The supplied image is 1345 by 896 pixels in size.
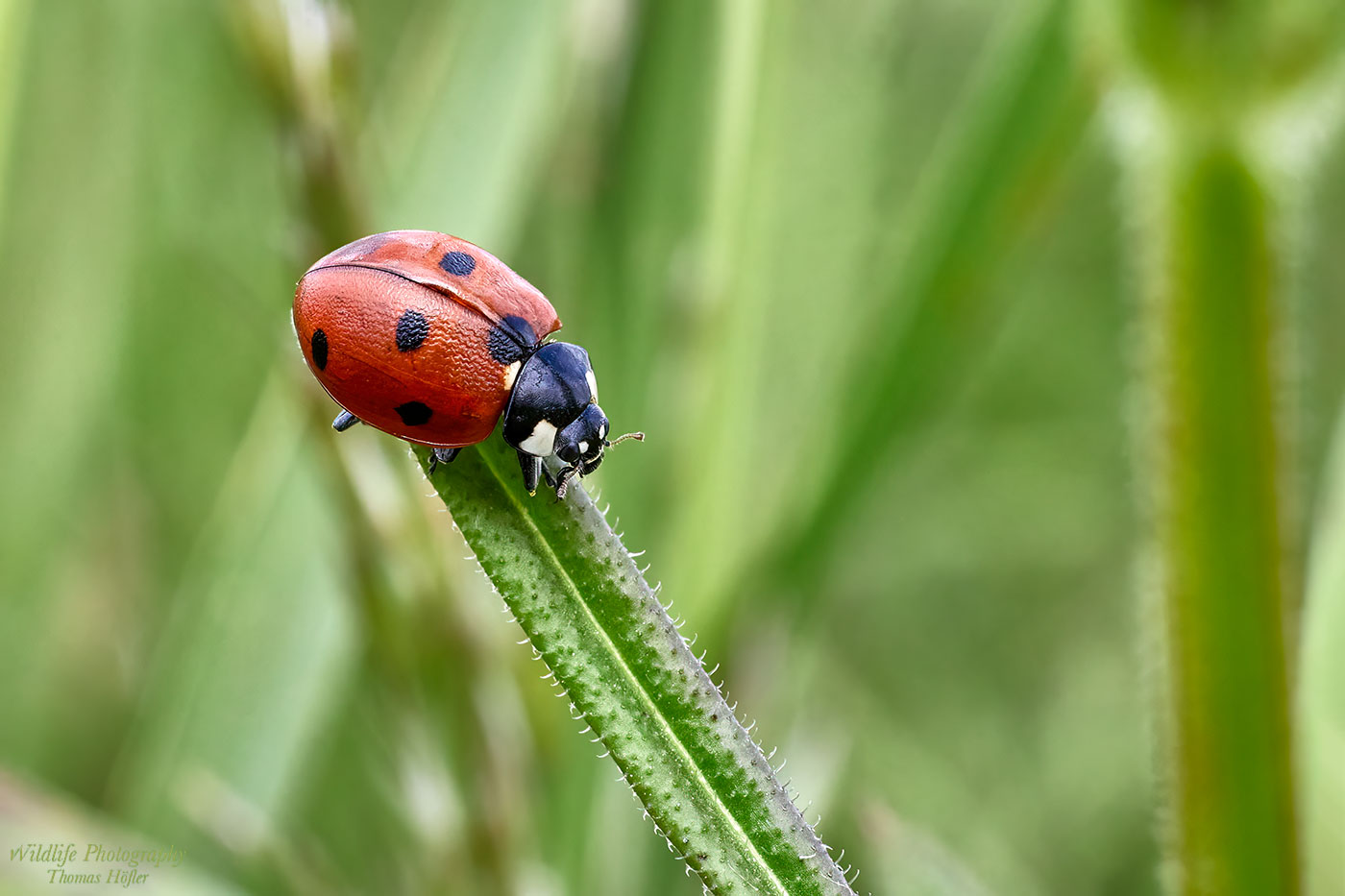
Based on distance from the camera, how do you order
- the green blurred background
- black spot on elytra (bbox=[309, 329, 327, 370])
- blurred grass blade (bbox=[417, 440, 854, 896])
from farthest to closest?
the green blurred background < black spot on elytra (bbox=[309, 329, 327, 370]) < blurred grass blade (bbox=[417, 440, 854, 896])

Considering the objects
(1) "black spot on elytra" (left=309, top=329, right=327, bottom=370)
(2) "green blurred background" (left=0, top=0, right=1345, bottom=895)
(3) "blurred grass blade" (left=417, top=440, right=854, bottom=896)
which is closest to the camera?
(3) "blurred grass blade" (left=417, top=440, right=854, bottom=896)

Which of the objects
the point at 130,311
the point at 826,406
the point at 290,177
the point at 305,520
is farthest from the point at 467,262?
the point at 130,311

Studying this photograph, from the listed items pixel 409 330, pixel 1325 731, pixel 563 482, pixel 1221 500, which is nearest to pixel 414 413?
pixel 409 330

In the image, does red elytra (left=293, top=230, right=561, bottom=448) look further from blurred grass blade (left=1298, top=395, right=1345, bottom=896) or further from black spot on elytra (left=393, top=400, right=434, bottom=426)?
blurred grass blade (left=1298, top=395, right=1345, bottom=896)

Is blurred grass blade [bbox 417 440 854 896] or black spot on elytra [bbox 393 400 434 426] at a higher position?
blurred grass blade [bbox 417 440 854 896]

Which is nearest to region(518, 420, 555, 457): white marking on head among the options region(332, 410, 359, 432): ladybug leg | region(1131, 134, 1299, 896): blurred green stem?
region(332, 410, 359, 432): ladybug leg

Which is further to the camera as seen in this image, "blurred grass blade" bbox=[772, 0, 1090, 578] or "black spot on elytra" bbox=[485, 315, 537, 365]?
"blurred grass blade" bbox=[772, 0, 1090, 578]

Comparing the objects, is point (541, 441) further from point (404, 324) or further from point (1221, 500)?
point (1221, 500)

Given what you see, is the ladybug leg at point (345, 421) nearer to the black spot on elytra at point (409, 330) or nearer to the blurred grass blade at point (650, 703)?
the black spot on elytra at point (409, 330)
